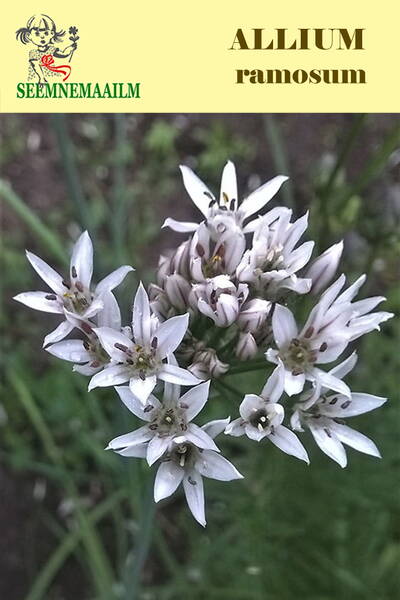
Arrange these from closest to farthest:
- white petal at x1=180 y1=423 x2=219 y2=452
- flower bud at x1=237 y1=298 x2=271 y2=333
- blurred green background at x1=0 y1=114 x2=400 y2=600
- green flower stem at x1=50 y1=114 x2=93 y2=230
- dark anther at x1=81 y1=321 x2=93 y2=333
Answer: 1. white petal at x1=180 y1=423 x2=219 y2=452
2. flower bud at x1=237 y1=298 x2=271 y2=333
3. dark anther at x1=81 y1=321 x2=93 y2=333
4. green flower stem at x1=50 y1=114 x2=93 y2=230
5. blurred green background at x1=0 y1=114 x2=400 y2=600

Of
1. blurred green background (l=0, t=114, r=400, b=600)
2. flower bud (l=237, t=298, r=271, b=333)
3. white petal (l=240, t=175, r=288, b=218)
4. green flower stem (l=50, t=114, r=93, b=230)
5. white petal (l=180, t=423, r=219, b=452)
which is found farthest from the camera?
blurred green background (l=0, t=114, r=400, b=600)

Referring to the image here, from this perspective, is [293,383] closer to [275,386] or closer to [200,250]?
[275,386]

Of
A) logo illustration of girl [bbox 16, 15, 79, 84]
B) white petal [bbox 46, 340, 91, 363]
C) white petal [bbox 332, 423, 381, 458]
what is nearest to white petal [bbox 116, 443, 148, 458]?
white petal [bbox 46, 340, 91, 363]

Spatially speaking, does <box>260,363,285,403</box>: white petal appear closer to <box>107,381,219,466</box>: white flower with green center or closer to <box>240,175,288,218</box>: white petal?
<box>107,381,219,466</box>: white flower with green center

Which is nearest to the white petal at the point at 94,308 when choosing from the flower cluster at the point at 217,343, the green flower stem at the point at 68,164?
the flower cluster at the point at 217,343

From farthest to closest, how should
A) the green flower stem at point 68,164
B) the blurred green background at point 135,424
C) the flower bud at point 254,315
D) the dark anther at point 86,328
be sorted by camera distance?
the blurred green background at point 135,424 → the green flower stem at point 68,164 → the dark anther at point 86,328 → the flower bud at point 254,315

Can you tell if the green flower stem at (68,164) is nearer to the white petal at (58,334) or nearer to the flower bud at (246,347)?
the white petal at (58,334)
